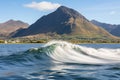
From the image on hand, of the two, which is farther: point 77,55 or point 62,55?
point 77,55

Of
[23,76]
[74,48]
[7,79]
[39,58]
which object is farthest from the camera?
[74,48]

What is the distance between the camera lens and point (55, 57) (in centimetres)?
3775

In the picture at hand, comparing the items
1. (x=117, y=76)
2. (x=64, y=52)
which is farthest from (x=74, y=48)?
(x=117, y=76)

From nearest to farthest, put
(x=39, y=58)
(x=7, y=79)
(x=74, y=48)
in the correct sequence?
(x=7, y=79) → (x=39, y=58) → (x=74, y=48)

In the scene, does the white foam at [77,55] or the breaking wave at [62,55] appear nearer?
the breaking wave at [62,55]

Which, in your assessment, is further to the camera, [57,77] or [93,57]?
[93,57]

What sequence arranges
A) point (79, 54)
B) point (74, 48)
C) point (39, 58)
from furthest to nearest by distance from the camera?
1. point (74, 48)
2. point (79, 54)
3. point (39, 58)

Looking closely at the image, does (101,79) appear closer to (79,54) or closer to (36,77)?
(36,77)

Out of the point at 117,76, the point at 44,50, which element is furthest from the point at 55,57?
the point at 117,76

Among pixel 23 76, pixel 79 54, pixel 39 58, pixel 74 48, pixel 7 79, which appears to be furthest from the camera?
pixel 74 48

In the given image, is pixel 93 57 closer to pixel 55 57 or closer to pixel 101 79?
pixel 55 57

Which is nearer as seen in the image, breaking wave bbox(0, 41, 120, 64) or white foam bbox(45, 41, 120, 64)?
breaking wave bbox(0, 41, 120, 64)

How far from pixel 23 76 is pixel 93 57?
1883 cm

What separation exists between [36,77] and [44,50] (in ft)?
69.1
